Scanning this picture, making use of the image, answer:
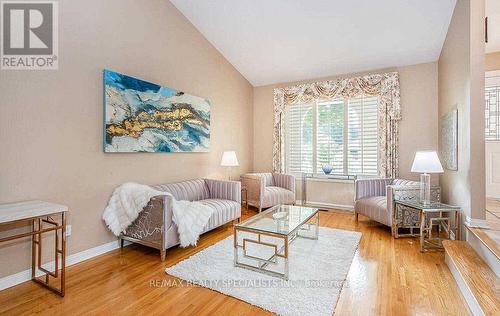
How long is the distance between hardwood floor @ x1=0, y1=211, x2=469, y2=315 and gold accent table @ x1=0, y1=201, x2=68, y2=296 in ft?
0.39

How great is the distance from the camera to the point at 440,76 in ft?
13.4

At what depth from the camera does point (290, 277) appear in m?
2.32

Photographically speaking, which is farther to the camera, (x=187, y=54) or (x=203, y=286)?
(x=187, y=54)

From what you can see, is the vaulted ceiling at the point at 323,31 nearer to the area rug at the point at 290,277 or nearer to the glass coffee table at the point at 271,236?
the glass coffee table at the point at 271,236

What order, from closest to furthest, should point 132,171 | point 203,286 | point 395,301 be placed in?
point 395,301, point 203,286, point 132,171

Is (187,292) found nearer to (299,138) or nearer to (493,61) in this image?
(299,138)

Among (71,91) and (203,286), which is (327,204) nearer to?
(203,286)

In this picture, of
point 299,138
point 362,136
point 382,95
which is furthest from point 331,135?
point 382,95

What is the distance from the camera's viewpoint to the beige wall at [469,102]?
253cm

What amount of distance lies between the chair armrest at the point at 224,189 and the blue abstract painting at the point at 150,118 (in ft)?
2.25

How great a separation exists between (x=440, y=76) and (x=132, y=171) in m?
5.01

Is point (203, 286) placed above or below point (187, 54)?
below

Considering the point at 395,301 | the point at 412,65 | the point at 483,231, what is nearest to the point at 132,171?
the point at 395,301

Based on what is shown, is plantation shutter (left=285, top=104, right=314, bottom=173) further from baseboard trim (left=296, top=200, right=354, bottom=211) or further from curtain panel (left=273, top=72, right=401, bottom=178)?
baseboard trim (left=296, top=200, right=354, bottom=211)
